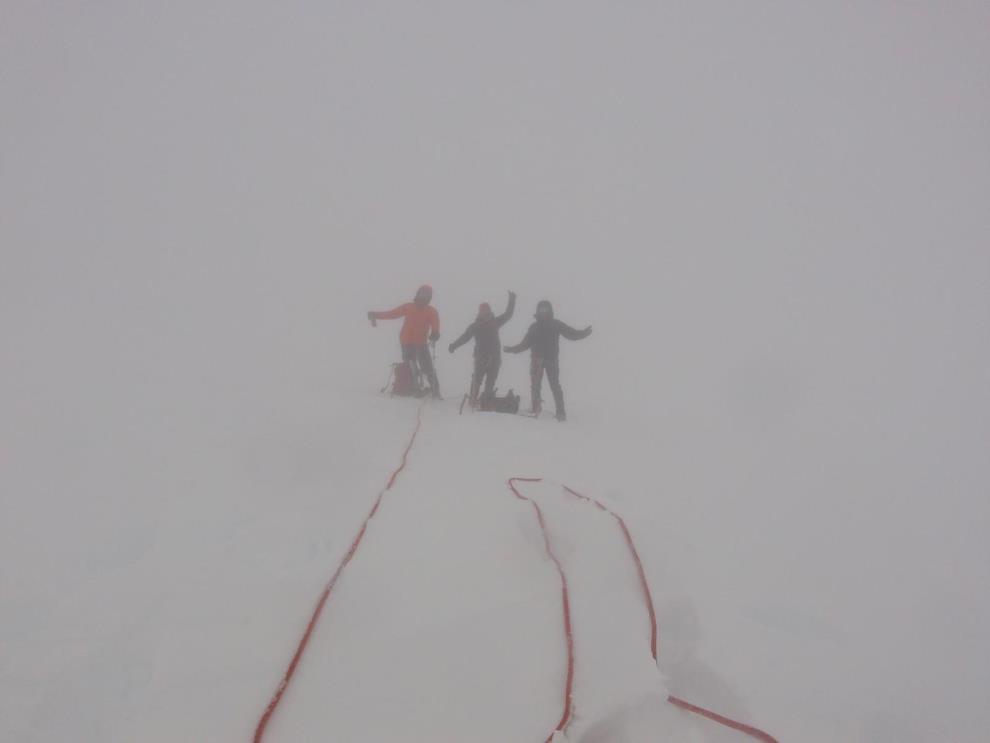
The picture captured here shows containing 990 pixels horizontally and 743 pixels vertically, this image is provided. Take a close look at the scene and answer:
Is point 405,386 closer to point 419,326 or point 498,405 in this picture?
point 419,326

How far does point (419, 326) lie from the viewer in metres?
7.28

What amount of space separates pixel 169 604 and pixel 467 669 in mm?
1412

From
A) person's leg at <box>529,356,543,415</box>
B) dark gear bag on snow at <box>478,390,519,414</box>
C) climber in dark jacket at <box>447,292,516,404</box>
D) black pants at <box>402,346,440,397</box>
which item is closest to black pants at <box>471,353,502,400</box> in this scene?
climber in dark jacket at <box>447,292,516,404</box>

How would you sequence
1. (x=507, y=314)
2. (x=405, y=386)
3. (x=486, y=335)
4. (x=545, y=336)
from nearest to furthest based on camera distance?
(x=507, y=314) < (x=545, y=336) < (x=486, y=335) < (x=405, y=386)

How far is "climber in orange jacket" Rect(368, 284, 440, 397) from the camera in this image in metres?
7.20

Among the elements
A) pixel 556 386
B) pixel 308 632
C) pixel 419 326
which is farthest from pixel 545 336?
pixel 308 632

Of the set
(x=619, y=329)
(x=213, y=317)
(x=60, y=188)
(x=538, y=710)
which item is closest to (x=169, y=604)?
(x=538, y=710)

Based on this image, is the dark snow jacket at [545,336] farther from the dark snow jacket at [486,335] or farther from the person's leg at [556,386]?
the dark snow jacket at [486,335]

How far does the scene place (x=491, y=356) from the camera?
23.8 ft

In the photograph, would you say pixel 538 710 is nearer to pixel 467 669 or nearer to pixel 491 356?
pixel 467 669

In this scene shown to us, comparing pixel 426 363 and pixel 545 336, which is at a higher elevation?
pixel 545 336

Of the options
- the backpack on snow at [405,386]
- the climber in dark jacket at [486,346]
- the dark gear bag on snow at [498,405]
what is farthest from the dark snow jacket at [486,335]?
the backpack on snow at [405,386]

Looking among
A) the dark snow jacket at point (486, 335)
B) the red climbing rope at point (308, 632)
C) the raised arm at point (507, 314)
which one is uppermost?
the raised arm at point (507, 314)

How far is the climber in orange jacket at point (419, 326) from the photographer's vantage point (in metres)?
7.20
